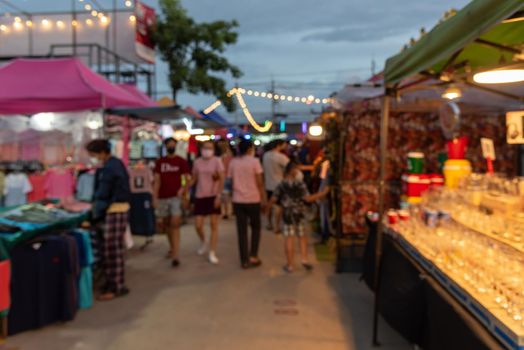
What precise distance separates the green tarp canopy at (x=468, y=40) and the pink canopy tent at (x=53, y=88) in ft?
14.5

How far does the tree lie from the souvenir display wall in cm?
1119

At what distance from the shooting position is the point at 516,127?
13.3ft

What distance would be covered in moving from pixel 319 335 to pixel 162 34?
1410 centimetres

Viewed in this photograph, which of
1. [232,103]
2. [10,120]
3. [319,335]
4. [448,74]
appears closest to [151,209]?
[10,120]

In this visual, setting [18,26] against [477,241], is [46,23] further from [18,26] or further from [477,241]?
[477,241]

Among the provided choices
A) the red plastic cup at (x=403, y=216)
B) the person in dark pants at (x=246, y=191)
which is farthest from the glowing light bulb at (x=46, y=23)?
the red plastic cup at (x=403, y=216)

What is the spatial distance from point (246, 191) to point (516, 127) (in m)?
3.68

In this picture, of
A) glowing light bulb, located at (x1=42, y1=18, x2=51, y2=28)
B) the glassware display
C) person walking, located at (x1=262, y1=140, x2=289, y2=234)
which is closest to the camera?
the glassware display

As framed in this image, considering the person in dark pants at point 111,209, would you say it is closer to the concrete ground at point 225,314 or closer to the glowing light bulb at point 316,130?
the concrete ground at point 225,314

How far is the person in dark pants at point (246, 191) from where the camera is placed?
689 centimetres

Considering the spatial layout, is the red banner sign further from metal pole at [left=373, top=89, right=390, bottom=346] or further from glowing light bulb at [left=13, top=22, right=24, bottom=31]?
metal pole at [left=373, top=89, right=390, bottom=346]

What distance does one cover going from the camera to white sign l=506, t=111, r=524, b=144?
4.00m

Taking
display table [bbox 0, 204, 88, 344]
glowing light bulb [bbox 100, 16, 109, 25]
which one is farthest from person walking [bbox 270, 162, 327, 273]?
glowing light bulb [bbox 100, 16, 109, 25]

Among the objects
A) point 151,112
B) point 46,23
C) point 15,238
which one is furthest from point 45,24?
point 15,238
